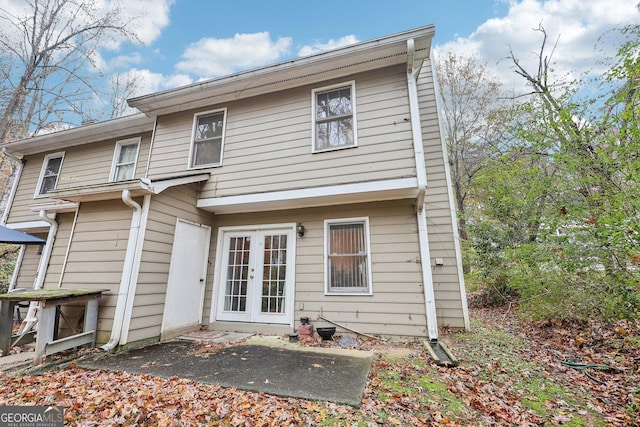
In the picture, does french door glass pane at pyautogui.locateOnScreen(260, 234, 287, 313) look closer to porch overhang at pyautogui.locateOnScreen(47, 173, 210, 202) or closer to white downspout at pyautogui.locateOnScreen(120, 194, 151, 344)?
porch overhang at pyautogui.locateOnScreen(47, 173, 210, 202)

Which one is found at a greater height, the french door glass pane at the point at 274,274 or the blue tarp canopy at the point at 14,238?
the blue tarp canopy at the point at 14,238

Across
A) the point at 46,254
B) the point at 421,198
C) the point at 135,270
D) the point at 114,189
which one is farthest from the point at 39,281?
the point at 421,198

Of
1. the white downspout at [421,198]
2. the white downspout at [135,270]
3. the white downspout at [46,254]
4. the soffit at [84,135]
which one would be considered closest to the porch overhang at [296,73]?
the white downspout at [421,198]

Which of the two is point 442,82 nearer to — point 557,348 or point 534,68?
point 534,68

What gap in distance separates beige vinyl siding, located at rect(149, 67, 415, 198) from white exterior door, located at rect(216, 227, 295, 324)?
47.0 inches

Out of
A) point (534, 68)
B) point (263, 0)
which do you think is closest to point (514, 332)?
point (534, 68)

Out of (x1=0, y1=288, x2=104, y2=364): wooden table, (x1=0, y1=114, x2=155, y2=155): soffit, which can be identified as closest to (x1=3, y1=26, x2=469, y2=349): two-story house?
(x1=0, y1=288, x2=104, y2=364): wooden table

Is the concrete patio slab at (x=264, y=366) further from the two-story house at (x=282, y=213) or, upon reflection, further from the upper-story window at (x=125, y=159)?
the upper-story window at (x=125, y=159)

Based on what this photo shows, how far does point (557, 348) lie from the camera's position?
14.5ft

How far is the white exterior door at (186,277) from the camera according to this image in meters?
5.08

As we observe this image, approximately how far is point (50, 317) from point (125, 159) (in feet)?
18.0

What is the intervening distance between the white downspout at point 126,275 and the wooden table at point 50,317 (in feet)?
1.28

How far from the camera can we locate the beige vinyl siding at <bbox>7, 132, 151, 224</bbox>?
783 centimetres

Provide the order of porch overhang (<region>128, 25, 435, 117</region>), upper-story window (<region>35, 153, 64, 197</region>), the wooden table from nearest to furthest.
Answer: the wooden table → porch overhang (<region>128, 25, 435, 117</region>) → upper-story window (<region>35, 153, 64, 197</region>)
